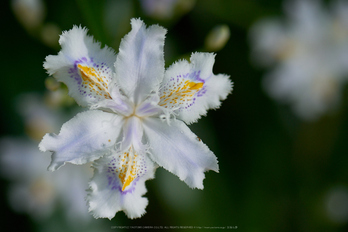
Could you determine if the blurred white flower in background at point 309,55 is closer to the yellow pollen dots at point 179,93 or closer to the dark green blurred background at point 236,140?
the dark green blurred background at point 236,140

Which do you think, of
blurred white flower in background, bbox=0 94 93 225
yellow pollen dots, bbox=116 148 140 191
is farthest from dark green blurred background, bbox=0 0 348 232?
yellow pollen dots, bbox=116 148 140 191

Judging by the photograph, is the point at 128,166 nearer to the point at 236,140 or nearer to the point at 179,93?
the point at 179,93

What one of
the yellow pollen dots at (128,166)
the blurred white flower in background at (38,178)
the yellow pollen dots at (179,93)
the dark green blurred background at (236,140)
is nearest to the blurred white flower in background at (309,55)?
the dark green blurred background at (236,140)

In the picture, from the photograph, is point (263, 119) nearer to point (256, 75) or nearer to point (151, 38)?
point (256, 75)

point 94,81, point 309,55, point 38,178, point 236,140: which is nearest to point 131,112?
point 94,81

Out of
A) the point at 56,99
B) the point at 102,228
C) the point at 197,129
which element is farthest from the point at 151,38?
the point at 102,228

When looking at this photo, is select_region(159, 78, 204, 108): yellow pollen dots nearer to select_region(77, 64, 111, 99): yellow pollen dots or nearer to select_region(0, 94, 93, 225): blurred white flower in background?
select_region(77, 64, 111, 99): yellow pollen dots
